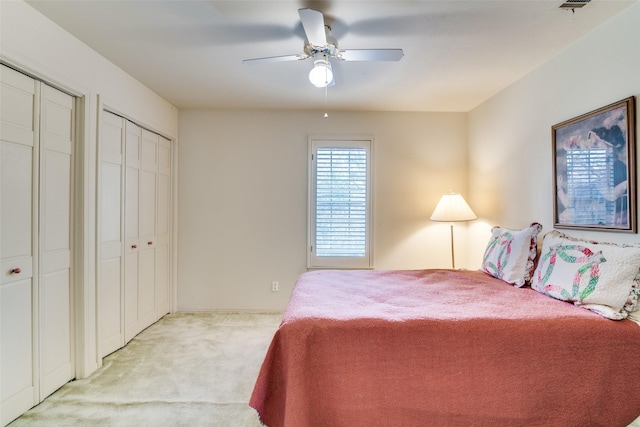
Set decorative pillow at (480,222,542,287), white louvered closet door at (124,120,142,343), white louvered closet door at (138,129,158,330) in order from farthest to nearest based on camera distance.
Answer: white louvered closet door at (138,129,158,330), white louvered closet door at (124,120,142,343), decorative pillow at (480,222,542,287)

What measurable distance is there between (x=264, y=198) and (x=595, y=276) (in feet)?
9.77

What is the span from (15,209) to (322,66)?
205 centimetres

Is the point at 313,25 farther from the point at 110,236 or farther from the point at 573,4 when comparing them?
the point at 110,236

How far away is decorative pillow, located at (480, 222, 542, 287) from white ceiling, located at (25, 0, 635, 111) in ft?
4.49

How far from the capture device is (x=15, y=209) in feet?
5.87

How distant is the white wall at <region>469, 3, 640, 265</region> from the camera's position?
1.81m

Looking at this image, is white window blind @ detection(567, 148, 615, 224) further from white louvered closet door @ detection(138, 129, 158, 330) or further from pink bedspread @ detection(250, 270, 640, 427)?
white louvered closet door @ detection(138, 129, 158, 330)

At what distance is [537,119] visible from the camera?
2506mm

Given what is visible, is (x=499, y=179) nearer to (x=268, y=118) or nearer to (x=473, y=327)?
(x=473, y=327)

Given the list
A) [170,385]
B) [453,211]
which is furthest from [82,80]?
[453,211]

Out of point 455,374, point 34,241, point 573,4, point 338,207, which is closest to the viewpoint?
point 455,374

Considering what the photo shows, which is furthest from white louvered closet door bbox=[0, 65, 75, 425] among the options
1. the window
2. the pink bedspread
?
the window

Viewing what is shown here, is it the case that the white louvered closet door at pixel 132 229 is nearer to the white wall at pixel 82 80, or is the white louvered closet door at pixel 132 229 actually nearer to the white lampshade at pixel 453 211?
the white wall at pixel 82 80

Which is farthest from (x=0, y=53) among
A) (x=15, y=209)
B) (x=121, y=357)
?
(x=121, y=357)
